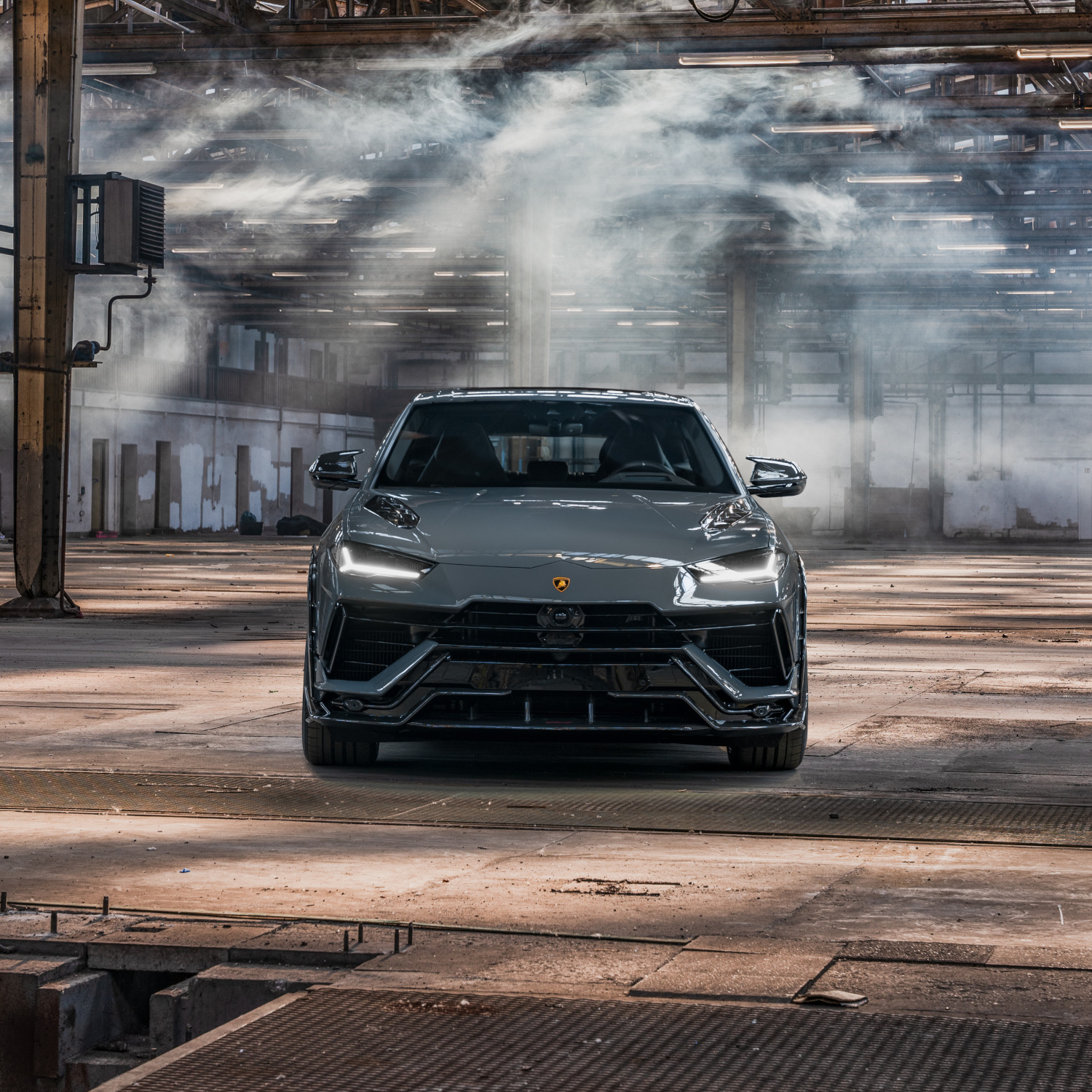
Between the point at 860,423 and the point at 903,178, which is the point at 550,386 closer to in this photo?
the point at 903,178

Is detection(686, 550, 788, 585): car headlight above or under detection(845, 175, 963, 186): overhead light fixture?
under

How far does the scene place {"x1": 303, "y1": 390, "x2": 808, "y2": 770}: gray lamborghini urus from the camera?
21.5 feet

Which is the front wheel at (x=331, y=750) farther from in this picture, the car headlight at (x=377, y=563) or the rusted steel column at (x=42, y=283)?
the rusted steel column at (x=42, y=283)

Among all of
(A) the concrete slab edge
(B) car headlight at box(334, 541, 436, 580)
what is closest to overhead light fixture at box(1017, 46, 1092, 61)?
(B) car headlight at box(334, 541, 436, 580)

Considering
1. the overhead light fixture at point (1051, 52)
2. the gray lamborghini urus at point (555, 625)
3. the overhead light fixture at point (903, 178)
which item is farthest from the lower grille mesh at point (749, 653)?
the overhead light fixture at point (903, 178)

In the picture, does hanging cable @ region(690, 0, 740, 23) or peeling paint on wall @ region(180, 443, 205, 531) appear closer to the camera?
hanging cable @ region(690, 0, 740, 23)

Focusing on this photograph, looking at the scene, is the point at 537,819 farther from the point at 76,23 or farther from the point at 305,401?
the point at 305,401

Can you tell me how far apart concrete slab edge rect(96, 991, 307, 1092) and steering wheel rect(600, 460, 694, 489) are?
4.32 m

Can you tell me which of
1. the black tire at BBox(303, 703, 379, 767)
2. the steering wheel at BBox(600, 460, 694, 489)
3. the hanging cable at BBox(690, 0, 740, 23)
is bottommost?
the black tire at BBox(303, 703, 379, 767)

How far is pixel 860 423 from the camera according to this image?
49062 millimetres

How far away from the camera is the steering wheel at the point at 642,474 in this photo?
778 centimetres

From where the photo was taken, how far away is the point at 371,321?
56656mm

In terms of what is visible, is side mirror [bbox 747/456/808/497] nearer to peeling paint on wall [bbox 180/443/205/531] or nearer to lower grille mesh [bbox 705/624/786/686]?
lower grille mesh [bbox 705/624/786/686]

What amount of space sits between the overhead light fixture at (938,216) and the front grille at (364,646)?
30.1 metres
